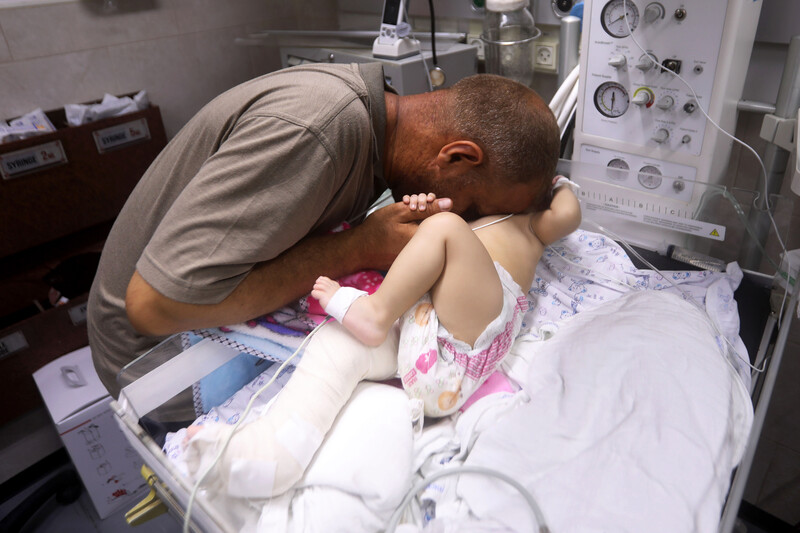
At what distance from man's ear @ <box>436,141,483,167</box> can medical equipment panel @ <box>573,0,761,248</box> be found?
479mm

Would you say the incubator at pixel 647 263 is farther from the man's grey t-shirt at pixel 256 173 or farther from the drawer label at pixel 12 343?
the drawer label at pixel 12 343

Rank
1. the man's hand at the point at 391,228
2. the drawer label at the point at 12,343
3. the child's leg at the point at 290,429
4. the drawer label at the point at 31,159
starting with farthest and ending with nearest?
the drawer label at the point at 12,343
the drawer label at the point at 31,159
the man's hand at the point at 391,228
the child's leg at the point at 290,429

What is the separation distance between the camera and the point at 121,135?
5.68 ft

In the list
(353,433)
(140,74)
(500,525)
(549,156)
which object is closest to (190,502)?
(353,433)

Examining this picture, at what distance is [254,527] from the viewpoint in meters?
0.68

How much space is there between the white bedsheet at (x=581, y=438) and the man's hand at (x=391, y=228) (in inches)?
10.5

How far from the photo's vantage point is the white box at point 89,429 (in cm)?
161

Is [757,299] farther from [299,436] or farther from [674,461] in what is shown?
[299,436]

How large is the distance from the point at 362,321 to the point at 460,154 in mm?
371

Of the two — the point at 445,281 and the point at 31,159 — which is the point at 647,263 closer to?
the point at 445,281

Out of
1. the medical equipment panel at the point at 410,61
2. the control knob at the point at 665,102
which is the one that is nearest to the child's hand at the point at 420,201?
the control knob at the point at 665,102

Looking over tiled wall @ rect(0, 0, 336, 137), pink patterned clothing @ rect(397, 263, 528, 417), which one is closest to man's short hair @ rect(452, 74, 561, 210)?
pink patterned clothing @ rect(397, 263, 528, 417)

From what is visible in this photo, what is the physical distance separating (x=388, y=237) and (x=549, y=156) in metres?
0.36

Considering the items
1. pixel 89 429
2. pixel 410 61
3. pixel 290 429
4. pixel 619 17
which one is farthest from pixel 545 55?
pixel 89 429
